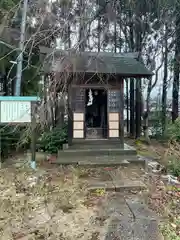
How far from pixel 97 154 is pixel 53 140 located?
1.64 metres

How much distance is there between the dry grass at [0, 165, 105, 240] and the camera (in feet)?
9.85

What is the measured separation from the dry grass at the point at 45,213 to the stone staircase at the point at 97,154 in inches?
82.1

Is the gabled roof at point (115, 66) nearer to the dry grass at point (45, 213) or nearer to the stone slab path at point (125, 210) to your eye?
the stone slab path at point (125, 210)

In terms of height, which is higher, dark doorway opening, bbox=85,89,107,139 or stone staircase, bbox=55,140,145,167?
dark doorway opening, bbox=85,89,107,139

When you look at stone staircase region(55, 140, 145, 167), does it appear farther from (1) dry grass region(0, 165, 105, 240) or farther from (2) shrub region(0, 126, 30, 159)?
(1) dry grass region(0, 165, 105, 240)

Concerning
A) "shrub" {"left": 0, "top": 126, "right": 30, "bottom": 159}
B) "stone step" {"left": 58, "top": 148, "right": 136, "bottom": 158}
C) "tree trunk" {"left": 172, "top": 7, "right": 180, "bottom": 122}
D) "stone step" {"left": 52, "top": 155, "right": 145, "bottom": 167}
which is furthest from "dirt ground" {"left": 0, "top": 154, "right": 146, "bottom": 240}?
"tree trunk" {"left": 172, "top": 7, "right": 180, "bottom": 122}

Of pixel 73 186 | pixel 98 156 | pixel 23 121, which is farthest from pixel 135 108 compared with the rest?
pixel 73 186

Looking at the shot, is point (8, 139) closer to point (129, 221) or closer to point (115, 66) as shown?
point (115, 66)

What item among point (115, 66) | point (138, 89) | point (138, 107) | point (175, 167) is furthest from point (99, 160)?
point (138, 89)

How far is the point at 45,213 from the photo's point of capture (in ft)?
11.8

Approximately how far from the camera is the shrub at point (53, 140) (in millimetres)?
7887

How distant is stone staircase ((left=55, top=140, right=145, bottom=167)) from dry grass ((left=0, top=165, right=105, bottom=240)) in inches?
82.1

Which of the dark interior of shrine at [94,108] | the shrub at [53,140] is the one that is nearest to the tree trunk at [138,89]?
the dark interior of shrine at [94,108]

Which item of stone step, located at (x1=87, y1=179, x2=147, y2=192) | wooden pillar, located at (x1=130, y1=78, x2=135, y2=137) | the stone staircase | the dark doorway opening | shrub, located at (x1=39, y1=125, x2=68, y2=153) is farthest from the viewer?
wooden pillar, located at (x1=130, y1=78, x2=135, y2=137)
